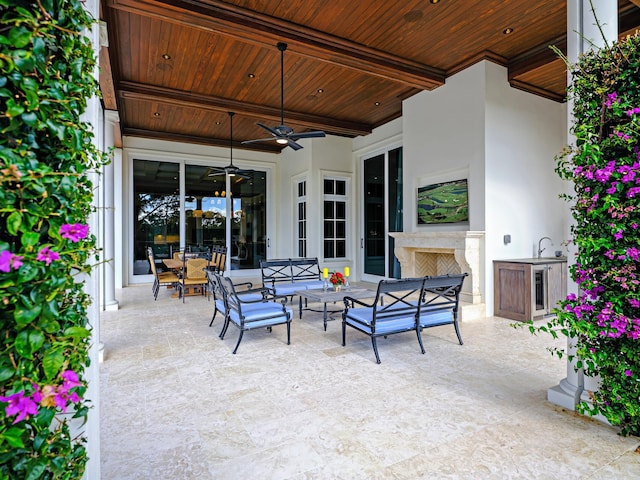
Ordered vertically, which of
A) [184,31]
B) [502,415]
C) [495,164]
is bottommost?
[502,415]

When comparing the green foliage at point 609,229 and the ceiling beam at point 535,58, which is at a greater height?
the ceiling beam at point 535,58

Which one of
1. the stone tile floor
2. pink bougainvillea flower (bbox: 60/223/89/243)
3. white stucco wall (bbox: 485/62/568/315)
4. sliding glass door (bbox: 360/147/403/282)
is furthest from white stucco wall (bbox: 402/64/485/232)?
pink bougainvillea flower (bbox: 60/223/89/243)

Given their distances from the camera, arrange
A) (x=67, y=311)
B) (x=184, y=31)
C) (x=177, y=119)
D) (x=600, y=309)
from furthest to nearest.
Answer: (x=177, y=119)
(x=184, y=31)
(x=600, y=309)
(x=67, y=311)

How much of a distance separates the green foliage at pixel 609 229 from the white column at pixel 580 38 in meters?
0.21

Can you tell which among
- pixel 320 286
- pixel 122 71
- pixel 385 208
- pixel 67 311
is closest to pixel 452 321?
pixel 320 286

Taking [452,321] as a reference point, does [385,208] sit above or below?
above

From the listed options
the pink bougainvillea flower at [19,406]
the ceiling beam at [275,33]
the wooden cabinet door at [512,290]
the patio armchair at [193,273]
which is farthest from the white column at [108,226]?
the wooden cabinet door at [512,290]

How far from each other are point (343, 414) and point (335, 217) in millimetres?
6865

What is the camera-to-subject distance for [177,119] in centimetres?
793

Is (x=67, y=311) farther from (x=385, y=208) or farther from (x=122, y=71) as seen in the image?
(x=385, y=208)

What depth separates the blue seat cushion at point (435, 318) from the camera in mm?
3831

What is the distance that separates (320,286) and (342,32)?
3.68 metres

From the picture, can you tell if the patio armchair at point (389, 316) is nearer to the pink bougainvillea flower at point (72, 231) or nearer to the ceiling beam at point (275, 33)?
the pink bougainvillea flower at point (72, 231)

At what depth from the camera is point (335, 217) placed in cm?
909
